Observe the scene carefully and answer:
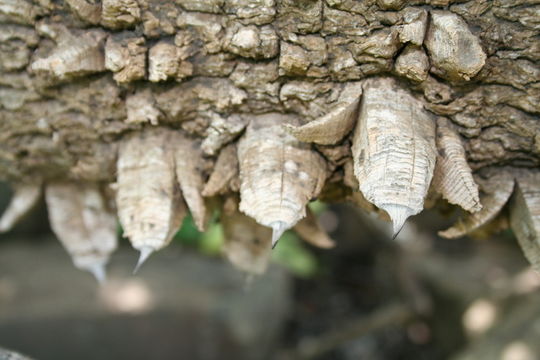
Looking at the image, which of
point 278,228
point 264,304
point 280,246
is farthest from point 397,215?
point 280,246

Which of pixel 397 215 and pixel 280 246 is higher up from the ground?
pixel 397 215

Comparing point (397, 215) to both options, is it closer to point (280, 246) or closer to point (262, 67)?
point (262, 67)

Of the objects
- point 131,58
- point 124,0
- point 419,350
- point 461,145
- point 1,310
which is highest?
point 124,0

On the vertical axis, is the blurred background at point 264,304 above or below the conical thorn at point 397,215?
below

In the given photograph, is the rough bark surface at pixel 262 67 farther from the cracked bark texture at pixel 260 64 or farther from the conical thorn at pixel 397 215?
the conical thorn at pixel 397 215

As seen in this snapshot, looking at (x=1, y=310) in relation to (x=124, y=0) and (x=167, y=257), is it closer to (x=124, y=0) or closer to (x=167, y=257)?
(x=167, y=257)

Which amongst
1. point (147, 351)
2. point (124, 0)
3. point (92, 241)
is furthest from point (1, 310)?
point (124, 0)

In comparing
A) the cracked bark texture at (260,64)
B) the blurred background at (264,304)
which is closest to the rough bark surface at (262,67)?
the cracked bark texture at (260,64)

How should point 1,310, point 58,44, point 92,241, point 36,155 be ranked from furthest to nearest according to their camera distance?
point 1,310
point 92,241
point 36,155
point 58,44
